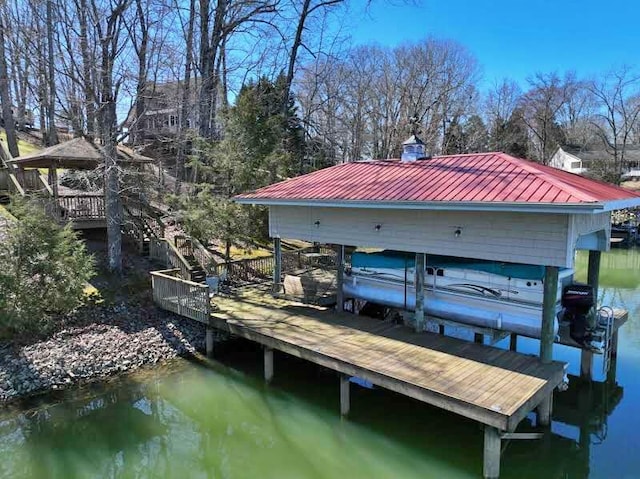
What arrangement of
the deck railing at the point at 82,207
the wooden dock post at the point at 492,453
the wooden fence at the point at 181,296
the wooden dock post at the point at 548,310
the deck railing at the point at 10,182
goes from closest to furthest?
1. the wooden dock post at the point at 492,453
2. the wooden dock post at the point at 548,310
3. the wooden fence at the point at 181,296
4. the deck railing at the point at 82,207
5. the deck railing at the point at 10,182

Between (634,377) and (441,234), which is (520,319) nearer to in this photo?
(441,234)

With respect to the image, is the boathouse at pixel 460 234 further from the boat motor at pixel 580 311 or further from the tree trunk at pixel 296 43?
the tree trunk at pixel 296 43

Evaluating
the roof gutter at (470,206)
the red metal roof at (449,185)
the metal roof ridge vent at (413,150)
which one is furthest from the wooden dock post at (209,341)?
the metal roof ridge vent at (413,150)

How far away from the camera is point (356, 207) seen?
9.70m

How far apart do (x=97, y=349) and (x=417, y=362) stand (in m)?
7.53

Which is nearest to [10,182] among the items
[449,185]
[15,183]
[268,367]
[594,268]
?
[15,183]

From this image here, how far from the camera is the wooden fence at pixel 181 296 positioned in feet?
37.6

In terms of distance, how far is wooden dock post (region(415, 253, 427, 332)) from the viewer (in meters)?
9.67

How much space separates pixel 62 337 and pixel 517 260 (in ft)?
33.8

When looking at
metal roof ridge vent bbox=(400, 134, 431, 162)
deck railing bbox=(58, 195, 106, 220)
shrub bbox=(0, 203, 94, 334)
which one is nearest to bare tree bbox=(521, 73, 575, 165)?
metal roof ridge vent bbox=(400, 134, 431, 162)

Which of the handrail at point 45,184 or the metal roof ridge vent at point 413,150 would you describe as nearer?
the metal roof ridge vent at point 413,150

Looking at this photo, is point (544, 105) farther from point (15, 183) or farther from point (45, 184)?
point (15, 183)

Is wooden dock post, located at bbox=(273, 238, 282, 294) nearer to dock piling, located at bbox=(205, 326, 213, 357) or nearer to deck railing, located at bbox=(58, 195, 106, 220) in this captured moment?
dock piling, located at bbox=(205, 326, 213, 357)

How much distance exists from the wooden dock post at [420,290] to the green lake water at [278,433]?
1660mm
